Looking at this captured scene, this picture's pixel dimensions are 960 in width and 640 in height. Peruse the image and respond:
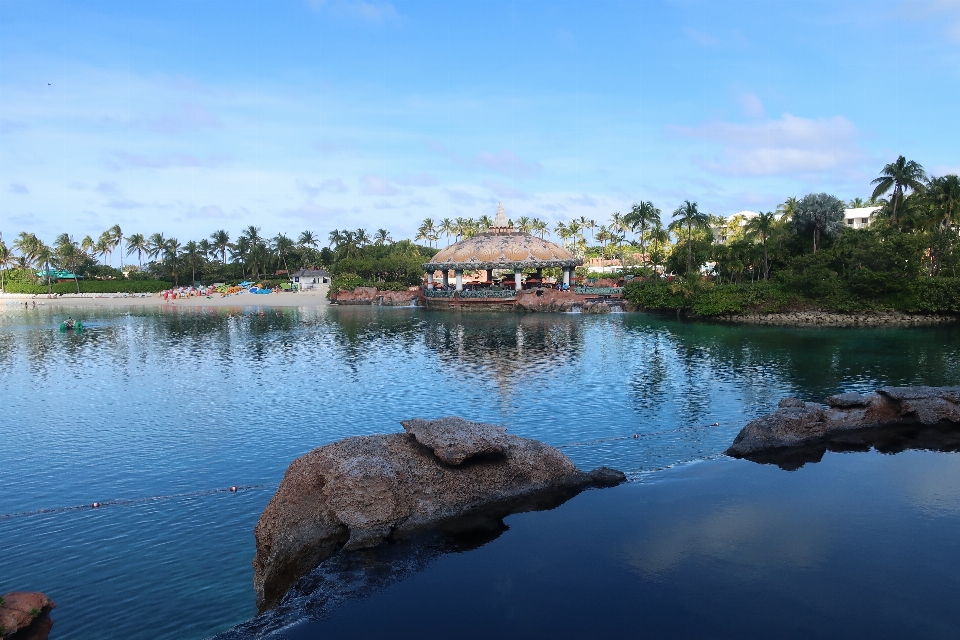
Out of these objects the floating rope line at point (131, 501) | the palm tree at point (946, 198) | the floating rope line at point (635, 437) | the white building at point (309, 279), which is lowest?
the floating rope line at point (635, 437)

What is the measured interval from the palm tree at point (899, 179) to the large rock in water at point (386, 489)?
7019 cm

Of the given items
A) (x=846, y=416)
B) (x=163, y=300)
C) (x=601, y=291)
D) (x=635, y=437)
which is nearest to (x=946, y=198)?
(x=601, y=291)

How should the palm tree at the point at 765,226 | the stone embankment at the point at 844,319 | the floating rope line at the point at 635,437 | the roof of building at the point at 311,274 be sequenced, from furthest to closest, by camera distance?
the roof of building at the point at 311,274 → the palm tree at the point at 765,226 → the stone embankment at the point at 844,319 → the floating rope line at the point at 635,437

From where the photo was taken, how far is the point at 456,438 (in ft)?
52.6

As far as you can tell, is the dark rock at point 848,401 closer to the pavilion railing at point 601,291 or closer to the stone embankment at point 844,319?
the stone embankment at point 844,319

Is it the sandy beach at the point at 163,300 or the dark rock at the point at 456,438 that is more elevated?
the sandy beach at the point at 163,300

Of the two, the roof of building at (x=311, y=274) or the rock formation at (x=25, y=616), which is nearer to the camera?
the rock formation at (x=25, y=616)

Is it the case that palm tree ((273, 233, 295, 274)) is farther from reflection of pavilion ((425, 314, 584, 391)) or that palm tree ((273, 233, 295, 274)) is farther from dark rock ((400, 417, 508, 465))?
dark rock ((400, 417, 508, 465))

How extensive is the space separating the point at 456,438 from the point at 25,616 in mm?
9098

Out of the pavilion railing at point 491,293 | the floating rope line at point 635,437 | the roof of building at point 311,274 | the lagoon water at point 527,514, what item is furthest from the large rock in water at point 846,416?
the roof of building at point 311,274

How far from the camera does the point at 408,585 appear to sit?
42.2ft

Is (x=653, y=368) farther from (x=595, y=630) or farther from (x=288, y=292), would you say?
(x=288, y=292)

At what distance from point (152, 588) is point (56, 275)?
492 ft

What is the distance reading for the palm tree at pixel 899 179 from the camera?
229 ft
